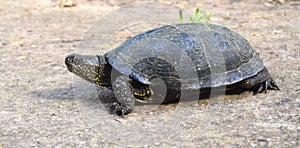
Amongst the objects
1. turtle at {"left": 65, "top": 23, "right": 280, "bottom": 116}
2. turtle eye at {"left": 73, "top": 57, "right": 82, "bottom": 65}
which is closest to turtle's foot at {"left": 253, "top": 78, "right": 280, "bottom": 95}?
turtle at {"left": 65, "top": 23, "right": 280, "bottom": 116}

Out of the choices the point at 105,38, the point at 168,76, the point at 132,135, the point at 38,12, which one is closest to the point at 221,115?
the point at 168,76

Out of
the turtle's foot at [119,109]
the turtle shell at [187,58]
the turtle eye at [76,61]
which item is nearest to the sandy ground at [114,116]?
the turtle's foot at [119,109]

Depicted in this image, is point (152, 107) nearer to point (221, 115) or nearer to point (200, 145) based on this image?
point (221, 115)

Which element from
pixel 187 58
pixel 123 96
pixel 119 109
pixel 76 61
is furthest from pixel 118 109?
pixel 187 58

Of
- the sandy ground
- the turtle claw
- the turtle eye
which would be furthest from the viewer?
the turtle eye

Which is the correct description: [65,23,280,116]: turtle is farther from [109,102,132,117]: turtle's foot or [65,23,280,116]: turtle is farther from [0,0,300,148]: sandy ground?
[0,0,300,148]: sandy ground

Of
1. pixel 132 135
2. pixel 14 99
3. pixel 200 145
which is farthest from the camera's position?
pixel 14 99

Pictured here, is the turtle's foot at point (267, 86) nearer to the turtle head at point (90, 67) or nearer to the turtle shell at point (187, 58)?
the turtle shell at point (187, 58)
